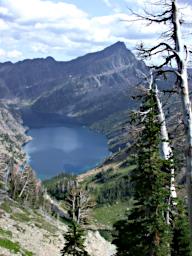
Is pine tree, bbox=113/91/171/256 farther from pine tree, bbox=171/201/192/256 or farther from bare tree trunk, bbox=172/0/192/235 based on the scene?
bare tree trunk, bbox=172/0/192/235

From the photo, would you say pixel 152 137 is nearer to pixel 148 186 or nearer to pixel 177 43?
pixel 148 186

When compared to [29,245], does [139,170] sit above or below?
below

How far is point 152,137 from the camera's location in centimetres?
2253

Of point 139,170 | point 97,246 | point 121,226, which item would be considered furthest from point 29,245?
point 139,170

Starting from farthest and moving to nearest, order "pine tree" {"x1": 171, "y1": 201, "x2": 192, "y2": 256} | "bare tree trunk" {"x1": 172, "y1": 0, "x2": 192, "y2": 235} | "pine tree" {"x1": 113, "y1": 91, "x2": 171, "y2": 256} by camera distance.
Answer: "pine tree" {"x1": 113, "y1": 91, "x2": 171, "y2": 256} → "pine tree" {"x1": 171, "y1": 201, "x2": 192, "y2": 256} → "bare tree trunk" {"x1": 172, "y1": 0, "x2": 192, "y2": 235}

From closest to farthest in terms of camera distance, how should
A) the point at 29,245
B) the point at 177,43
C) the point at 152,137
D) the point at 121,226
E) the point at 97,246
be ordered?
the point at 177,43 → the point at 152,137 → the point at 121,226 → the point at 29,245 → the point at 97,246

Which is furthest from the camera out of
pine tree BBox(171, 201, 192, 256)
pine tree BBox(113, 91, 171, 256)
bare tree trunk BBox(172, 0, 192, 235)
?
pine tree BBox(113, 91, 171, 256)

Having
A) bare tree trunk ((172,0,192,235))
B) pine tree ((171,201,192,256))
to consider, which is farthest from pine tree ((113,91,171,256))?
bare tree trunk ((172,0,192,235))

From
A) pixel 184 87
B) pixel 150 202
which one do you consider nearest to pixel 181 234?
pixel 150 202

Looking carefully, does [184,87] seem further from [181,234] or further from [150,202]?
[181,234]

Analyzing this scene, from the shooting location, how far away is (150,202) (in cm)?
2373

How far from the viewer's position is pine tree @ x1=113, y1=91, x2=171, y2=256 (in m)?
22.4

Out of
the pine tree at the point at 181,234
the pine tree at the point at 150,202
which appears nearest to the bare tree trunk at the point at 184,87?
the pine tree at the point at 150,202

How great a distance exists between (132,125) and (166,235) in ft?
26.8
